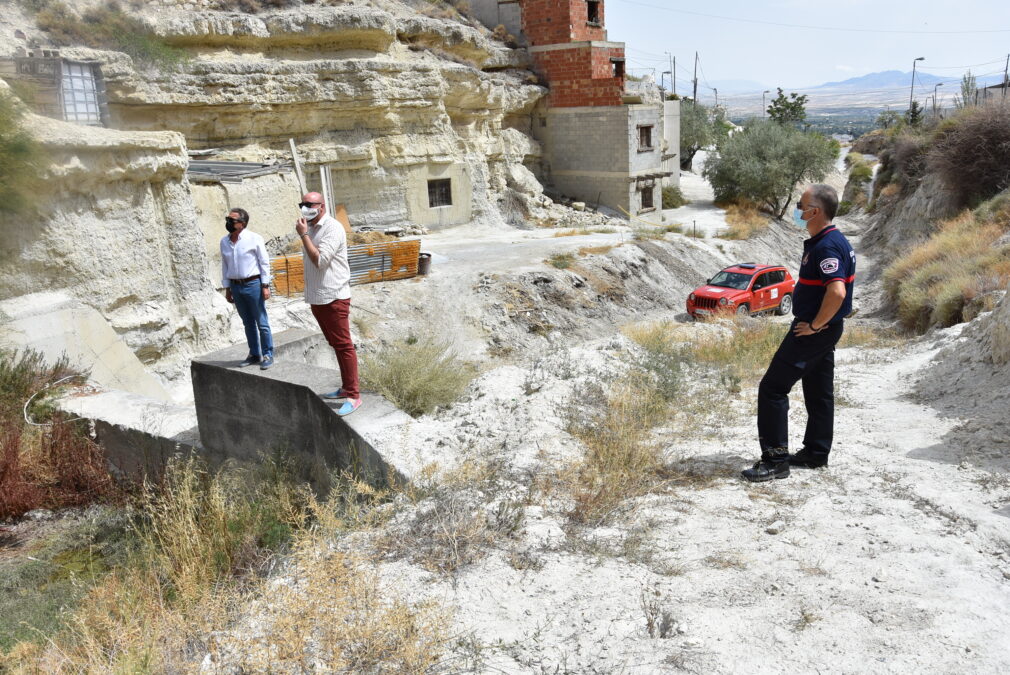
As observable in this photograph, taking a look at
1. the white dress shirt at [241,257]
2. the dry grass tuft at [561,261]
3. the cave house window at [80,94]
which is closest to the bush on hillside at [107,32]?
the cave house window at [80,94]

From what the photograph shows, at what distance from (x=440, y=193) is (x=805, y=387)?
23704 millimetres

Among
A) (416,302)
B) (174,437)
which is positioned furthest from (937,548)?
(416,302)

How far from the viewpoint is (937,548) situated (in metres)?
3.73

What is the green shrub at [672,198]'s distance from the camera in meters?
38.8

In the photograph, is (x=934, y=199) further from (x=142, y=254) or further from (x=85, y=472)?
(x=85, y=472)

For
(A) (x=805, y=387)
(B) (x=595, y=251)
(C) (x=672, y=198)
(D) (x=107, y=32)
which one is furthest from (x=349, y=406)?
(C) (x=672, y=198)

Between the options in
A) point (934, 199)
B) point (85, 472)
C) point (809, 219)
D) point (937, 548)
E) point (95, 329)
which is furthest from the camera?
point (934, 199)

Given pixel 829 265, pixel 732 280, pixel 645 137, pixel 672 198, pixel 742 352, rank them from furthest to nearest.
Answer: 1. pixel 672 198
2. pixel 645 137
3. pixel 732 280
4. pixel 742 352
5. pixel 829 265

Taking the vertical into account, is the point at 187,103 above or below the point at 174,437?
above

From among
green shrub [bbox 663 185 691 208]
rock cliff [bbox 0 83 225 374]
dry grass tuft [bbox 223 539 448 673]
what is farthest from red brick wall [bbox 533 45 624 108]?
dry grass tuft [bbox 223 539 448 673]

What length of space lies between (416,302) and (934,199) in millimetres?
19893

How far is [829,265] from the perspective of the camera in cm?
453

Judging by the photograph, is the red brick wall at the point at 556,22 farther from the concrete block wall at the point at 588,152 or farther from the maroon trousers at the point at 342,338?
the maroon trousers at the point at 342,338

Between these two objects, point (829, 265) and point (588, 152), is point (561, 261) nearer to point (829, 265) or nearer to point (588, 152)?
point (588, 152)
